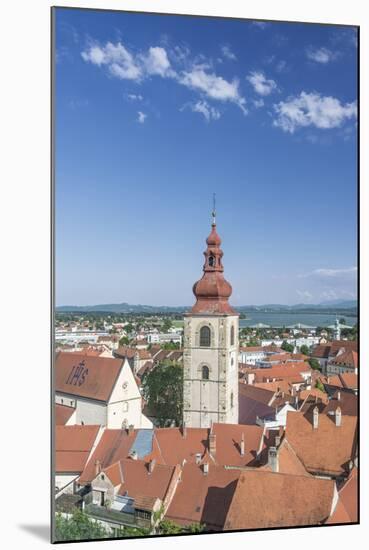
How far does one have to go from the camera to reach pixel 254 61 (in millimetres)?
7910

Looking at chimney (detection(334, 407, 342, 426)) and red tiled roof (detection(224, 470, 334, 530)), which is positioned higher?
chimney (detection(334, 407, 342, 426))

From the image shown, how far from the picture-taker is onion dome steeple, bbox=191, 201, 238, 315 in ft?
27.3

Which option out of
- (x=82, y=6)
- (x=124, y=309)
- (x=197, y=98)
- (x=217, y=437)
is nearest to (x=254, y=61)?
(x=197, y=98)

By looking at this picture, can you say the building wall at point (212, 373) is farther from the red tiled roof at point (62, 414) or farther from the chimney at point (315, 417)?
the red tiled roof at point (62, 414)

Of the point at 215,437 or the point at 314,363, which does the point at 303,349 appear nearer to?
the point at 314,363

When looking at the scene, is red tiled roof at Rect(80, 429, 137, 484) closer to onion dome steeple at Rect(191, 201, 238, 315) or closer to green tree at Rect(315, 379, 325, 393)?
onion dome steeple at Rect(191, 201, 238, 315)

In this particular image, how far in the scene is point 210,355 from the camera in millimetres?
10961

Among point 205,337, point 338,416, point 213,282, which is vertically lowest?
point 338,416

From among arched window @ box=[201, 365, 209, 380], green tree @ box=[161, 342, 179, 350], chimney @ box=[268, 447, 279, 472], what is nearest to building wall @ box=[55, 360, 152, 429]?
green tree @ box=[161, 342, 179, 350]

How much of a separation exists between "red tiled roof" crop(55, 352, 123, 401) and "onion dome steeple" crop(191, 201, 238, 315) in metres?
1.50

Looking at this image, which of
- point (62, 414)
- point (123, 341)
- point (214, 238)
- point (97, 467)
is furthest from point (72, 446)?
point (214, 238)

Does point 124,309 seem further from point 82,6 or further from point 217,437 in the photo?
point 82,6

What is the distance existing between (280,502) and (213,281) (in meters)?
2.61

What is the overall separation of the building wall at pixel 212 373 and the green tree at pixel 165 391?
0.13 meters
